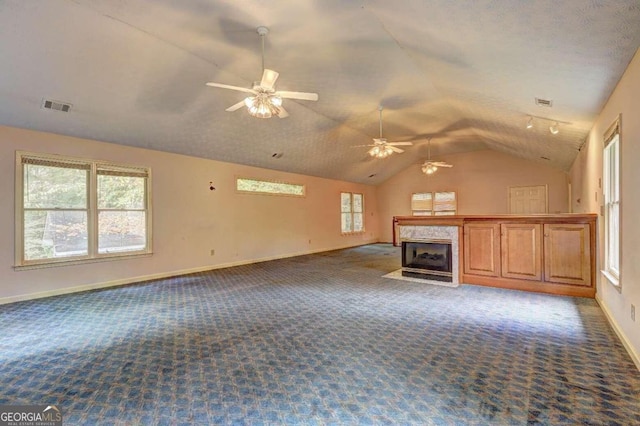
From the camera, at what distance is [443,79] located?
457cm

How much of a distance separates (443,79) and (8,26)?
17.4 ft

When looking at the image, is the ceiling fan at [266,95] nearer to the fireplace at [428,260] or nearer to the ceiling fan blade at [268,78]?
the ceiling fan blade at [268,78]

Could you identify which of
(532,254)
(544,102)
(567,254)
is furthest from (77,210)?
(567,254)

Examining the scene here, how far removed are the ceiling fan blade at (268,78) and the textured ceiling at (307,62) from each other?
0.58 meters

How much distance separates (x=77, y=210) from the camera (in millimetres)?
5324

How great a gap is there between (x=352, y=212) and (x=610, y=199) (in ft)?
29.4

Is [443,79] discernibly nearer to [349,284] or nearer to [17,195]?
[349,284]

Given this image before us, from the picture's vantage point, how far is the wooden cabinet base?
4.51 metres

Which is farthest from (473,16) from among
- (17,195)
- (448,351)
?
(17,195)

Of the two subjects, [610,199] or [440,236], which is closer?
[610,199]

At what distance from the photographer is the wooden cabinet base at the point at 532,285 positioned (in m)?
4.51

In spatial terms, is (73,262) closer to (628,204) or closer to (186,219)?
(186,219)

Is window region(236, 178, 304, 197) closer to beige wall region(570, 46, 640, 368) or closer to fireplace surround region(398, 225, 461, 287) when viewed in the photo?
fireplace surround region(398, 225, 461, 287)

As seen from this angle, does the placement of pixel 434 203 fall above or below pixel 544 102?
below
